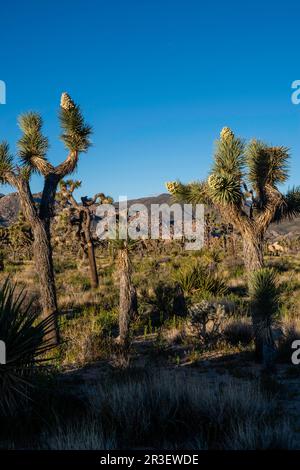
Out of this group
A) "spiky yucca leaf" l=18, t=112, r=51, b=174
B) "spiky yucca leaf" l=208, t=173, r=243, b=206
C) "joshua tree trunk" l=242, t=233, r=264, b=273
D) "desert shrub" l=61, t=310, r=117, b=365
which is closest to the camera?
"spiky yucca leaf" l=208, t=173, r=243, b=206

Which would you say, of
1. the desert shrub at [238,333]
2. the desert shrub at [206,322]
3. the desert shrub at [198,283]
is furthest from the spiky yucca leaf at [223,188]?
the desert shrub at [198,283]

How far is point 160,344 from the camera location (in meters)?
9.32

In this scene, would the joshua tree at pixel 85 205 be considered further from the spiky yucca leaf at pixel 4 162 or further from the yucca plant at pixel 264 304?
the yucca plant at pixel 264 304

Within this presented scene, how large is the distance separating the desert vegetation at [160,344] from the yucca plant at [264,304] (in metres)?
0.02

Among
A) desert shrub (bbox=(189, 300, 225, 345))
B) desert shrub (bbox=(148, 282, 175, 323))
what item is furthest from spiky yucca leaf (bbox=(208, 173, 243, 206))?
desert shrub (bbox=(148, 282, 175, 323))

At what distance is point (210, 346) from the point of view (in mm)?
9141

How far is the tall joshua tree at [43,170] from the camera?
1047 centimetres

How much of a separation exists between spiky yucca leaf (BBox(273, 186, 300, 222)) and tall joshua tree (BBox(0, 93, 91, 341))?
4837 mm

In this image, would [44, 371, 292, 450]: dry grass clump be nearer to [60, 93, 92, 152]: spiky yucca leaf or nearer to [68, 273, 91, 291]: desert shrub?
[60, 93, 92, 152]: spiky yucca leaf

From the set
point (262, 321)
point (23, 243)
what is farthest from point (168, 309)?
point (23, 243)

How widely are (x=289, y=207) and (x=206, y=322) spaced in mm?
2812

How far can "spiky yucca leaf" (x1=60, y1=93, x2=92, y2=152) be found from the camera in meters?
11.5

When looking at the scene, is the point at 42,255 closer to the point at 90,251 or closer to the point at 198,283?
the point at 198,283

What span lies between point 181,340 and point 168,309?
2555 millimetres
